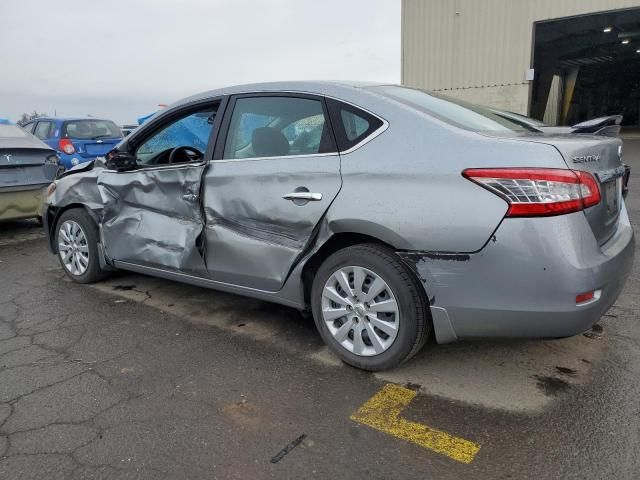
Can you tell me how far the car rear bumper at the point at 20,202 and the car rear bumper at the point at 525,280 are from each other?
5.82 meters

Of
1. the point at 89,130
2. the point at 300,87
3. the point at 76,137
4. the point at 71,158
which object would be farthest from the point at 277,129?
the point at 89,130

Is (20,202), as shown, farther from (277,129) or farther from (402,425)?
(402,425)

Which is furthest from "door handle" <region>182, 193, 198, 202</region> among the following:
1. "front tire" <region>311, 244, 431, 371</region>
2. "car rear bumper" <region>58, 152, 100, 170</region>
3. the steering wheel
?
"car rear bumper" <region>58, 152, 100, 170</region>

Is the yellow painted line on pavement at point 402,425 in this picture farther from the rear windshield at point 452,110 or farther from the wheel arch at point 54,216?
the wheel arch at point 54,216

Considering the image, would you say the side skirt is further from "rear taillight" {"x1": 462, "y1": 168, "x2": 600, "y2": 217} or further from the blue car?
the blue car

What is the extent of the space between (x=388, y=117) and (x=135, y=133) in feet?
7.51

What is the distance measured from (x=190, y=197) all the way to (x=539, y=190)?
228cm

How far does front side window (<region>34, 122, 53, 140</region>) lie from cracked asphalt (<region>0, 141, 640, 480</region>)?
758 cm

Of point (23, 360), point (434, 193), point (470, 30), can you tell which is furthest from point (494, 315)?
point (470, 30)

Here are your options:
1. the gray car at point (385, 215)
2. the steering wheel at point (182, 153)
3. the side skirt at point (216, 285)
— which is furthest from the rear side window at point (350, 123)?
the steering wheel at point (182, 153)

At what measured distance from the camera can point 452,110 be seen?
10.2 ft

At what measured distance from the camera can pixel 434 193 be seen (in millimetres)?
2537

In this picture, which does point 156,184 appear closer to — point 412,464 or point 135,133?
point 135,133

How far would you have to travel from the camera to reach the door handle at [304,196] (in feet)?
9.63
